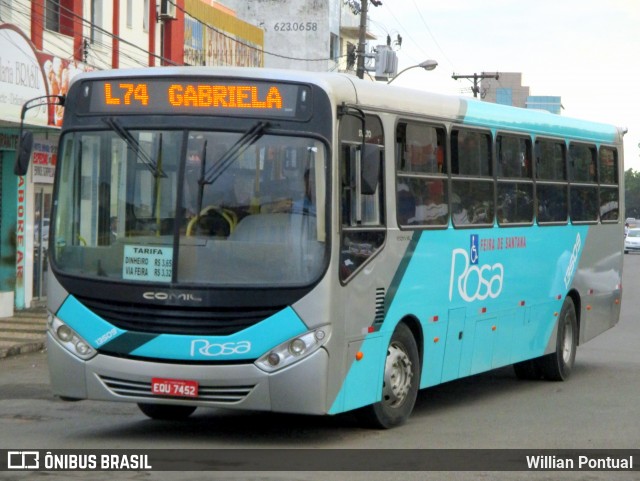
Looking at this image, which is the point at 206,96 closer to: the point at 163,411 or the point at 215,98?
the point at 215,98

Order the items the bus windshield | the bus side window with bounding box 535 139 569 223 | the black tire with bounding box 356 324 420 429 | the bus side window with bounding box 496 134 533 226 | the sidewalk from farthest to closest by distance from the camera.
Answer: the sidewalk → the bus side window with bounding box 535 139 569 223 → the bus side window with bounding box 496 134 533 226 → the black tire with bounding box 356 324 420 429 → the bus windshield

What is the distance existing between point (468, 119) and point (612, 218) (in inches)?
212

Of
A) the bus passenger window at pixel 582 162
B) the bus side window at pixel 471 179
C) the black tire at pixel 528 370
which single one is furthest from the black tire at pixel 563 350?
the bus side window at pixel 471 179

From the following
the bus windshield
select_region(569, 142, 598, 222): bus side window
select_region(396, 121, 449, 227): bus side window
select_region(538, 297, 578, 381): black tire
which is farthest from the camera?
select_region(569, 142, 598, 222): bus side window

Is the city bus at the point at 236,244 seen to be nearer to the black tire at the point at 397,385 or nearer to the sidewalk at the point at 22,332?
the black tire at the point at 397,385

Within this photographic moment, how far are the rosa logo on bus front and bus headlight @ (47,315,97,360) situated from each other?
171cm

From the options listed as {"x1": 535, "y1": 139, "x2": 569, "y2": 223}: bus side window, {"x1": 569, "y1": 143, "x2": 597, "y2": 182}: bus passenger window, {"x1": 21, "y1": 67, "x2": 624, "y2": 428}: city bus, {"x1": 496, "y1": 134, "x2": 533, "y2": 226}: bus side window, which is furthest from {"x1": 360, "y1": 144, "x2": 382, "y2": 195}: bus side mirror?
{"x1": 569, "y1": 143, "x2": 597, "y2": 182}: bus passenger window

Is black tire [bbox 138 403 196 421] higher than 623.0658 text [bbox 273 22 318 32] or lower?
lower

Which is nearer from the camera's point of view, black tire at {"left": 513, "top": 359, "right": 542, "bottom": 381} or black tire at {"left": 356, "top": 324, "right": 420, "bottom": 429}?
black tire at {"left": 356, "top": 324, "right": 420, "bottom": 429}

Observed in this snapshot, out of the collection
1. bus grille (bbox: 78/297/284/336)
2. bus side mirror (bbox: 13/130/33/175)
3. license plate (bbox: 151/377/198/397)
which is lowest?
license plate (bbox: 151/377/198/397)

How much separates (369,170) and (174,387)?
7.01ft

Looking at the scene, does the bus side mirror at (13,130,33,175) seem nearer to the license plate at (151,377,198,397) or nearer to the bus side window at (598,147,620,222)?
the license plate at (151,377,198,397)

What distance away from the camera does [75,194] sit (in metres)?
10.1

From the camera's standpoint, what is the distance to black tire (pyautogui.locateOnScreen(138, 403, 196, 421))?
438 inches
